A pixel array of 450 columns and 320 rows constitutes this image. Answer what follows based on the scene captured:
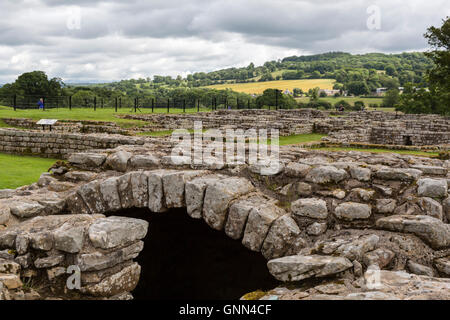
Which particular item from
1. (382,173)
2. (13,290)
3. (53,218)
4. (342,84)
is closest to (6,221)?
(53,218)

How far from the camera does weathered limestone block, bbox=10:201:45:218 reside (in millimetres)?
5973

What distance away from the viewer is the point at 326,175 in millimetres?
5652

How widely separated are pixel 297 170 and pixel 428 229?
190 centimetres

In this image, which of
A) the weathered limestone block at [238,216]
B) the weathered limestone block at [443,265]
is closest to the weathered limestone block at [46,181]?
the weathered limestone block at [238,216]

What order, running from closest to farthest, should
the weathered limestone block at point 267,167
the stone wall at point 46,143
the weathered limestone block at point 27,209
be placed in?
the weathered limestone block at point 27,209
the weathered limestone block at point 267,167
the stone wall at point 46,143

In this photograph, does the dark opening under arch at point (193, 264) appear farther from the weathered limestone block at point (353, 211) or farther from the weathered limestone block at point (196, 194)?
the weathered limestone block at point (353, 211)

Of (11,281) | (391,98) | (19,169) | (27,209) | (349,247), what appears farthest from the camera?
(391,98)

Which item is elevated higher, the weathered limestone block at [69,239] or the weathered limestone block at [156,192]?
the weathered limestone block at [156,192]

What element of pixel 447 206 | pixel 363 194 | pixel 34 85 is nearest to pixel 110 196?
pixel 363 194

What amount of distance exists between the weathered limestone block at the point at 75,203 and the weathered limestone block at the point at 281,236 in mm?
3180

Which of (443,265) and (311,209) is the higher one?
(311,209)

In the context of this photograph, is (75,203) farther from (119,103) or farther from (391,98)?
(391,98)

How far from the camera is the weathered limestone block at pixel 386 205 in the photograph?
520cm

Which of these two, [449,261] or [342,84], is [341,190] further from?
[342,84]
